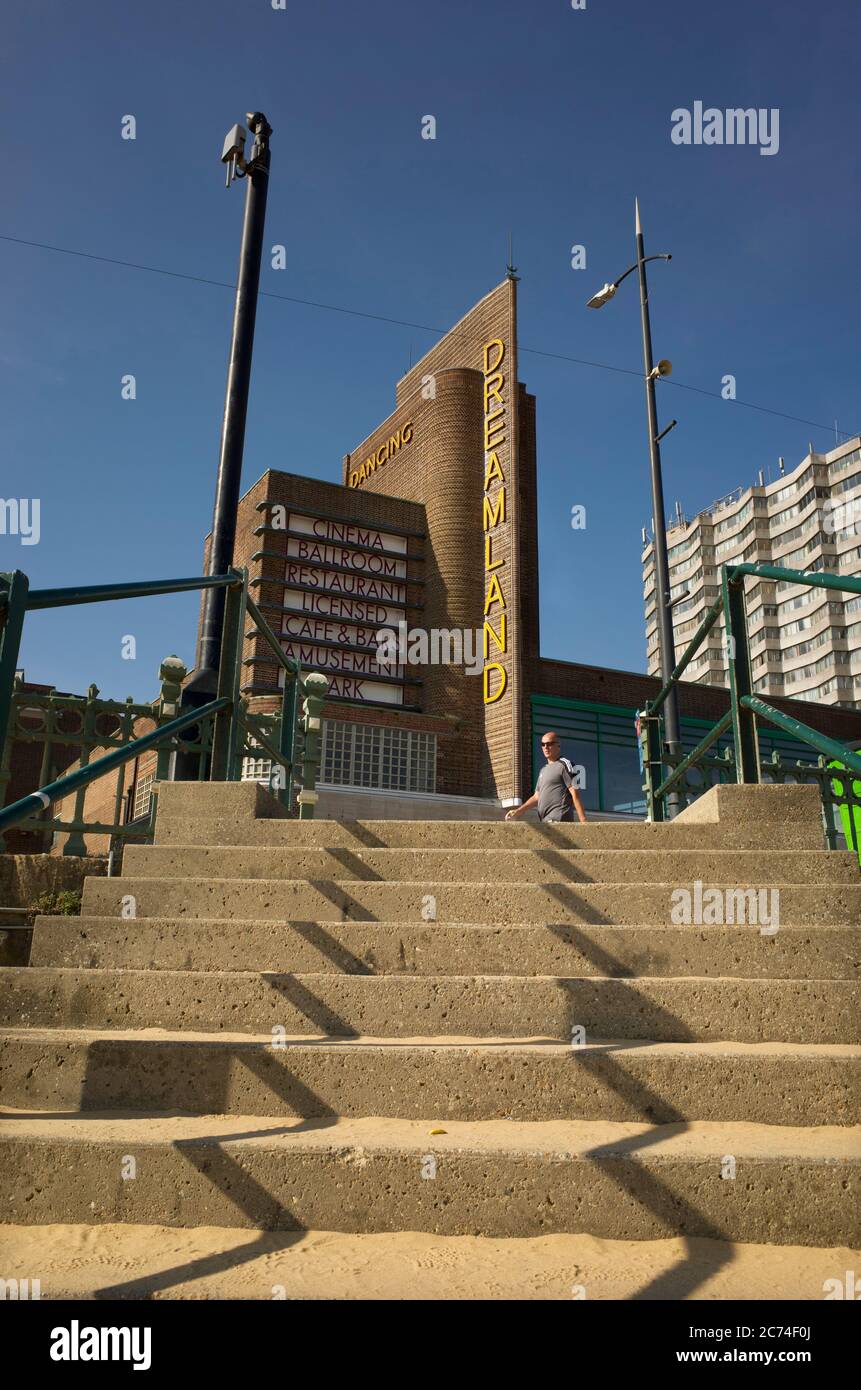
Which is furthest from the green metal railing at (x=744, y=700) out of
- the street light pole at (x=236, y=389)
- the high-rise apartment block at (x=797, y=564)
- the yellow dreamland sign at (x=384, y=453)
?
the high-rise apartment block at (x=797, y=564)

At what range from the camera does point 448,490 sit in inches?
1064

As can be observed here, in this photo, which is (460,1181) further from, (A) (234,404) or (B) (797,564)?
(B) (797,564)

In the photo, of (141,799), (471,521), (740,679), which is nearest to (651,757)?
(740,679)

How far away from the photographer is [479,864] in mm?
4398

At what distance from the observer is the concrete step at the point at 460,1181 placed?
8.29 feet

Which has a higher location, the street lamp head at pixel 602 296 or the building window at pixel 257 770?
the street lamp head at pixel 602 296

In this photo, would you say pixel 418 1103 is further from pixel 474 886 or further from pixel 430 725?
pixel 430 725

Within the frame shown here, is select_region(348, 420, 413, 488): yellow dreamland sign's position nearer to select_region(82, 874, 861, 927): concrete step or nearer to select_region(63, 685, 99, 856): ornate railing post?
select_region(63, 685, 99, 856): ornate railing post

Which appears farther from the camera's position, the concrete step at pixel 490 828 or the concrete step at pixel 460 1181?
the concrete step at pixel 490 828

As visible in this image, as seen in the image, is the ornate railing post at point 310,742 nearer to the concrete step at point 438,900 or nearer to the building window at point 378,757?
the concrete step at point 438,900

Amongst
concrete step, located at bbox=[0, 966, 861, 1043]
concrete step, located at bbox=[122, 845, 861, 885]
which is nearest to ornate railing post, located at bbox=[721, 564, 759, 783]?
concrete step, located at bbox=[122, 845, 861, 885]

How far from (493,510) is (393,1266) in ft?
81.2

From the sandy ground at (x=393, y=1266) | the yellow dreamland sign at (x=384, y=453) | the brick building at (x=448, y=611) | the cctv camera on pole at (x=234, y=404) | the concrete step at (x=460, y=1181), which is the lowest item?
the sandy ground at (x=393, y=1266)

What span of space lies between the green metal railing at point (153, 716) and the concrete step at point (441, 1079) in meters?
0.98
